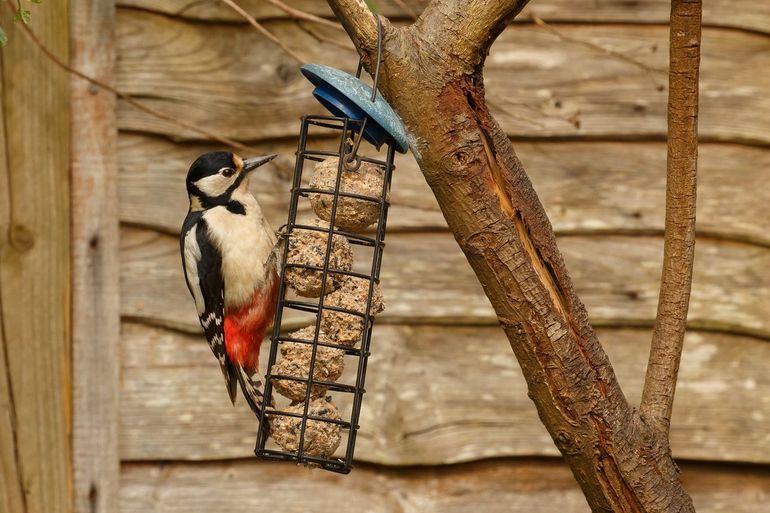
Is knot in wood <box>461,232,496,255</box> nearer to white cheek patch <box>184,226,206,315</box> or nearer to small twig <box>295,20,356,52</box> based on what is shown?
white cheek patch <box>184,226,206,315</box>

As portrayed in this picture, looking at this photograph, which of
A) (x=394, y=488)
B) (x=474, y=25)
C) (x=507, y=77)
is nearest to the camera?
(x=474, y=25)

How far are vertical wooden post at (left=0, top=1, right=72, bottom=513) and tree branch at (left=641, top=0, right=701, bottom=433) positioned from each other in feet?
6.36

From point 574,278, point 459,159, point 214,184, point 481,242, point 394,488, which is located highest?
point 459,159

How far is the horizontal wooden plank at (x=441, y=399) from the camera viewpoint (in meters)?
3.09

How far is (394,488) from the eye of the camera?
3109 millimetres

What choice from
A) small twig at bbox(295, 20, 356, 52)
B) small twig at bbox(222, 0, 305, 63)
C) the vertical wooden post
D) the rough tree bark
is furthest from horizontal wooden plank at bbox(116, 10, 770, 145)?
the rough tree bark

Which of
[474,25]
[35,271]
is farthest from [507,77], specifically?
[35,271]

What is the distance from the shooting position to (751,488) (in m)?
3.11

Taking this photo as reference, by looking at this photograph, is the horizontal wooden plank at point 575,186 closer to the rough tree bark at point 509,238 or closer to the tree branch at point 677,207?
the tree branch at point 677,207

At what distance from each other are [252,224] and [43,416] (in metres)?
0.93

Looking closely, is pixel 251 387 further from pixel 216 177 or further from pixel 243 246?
pixel 216 177

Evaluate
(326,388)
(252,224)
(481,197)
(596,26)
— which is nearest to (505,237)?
A: (481,197)

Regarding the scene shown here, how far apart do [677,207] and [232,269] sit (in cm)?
151

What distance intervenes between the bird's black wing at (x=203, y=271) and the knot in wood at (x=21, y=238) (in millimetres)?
518
